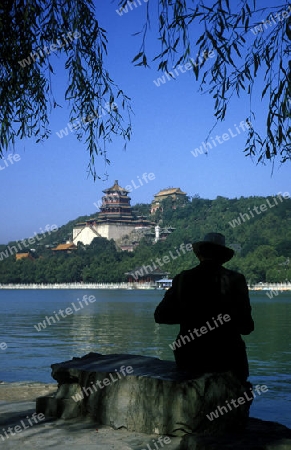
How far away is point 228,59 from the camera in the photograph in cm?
389

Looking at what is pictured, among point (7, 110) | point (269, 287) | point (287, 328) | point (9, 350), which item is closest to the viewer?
point (7, 110)

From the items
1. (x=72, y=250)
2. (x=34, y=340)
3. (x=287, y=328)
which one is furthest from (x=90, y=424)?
(x=72, y=250)

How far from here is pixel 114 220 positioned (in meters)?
109

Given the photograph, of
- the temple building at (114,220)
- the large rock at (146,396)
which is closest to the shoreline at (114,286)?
the temple building at (114,220)

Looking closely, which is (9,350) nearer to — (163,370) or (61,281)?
(163,370)

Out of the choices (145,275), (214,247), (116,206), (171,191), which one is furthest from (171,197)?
(214,247)

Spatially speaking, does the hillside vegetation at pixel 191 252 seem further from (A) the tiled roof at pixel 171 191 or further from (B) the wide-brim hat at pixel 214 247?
(B) the wide-brim hat at pixel 214 247

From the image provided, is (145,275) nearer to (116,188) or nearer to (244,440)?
(116,188)

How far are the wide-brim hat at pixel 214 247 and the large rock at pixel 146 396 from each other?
66 cm

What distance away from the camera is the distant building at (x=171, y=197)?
127000 millimetres

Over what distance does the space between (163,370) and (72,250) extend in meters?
107

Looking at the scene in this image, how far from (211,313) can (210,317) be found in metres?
0.02

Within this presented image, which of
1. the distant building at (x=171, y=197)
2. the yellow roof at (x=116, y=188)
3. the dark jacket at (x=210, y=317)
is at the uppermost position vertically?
the yellow roof at (x=116, y=188)

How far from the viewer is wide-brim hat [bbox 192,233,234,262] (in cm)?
345
